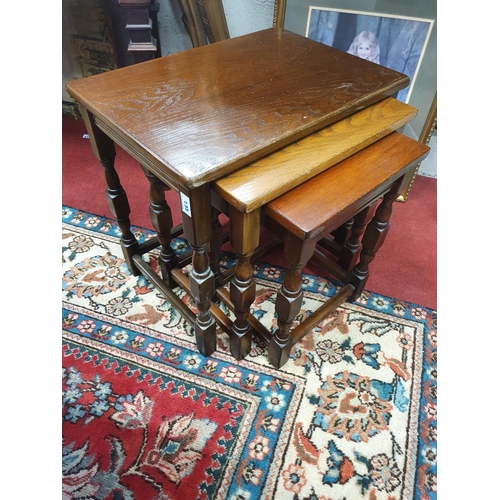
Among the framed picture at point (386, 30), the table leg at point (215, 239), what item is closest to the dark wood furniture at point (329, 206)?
the table leg at point (215, 239)

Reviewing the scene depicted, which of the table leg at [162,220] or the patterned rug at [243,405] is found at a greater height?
the table leg at [162,220]

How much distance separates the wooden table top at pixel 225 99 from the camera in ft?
2.31

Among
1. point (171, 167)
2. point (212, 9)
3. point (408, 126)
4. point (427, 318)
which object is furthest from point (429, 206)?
point (171, 167)

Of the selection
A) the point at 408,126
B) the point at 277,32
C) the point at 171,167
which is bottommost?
the point at 408,126

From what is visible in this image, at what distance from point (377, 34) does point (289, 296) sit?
1076 millimetres

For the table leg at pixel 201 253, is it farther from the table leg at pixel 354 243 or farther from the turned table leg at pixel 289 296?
the table leg at pixel 354 243

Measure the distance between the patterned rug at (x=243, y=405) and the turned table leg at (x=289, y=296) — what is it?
0.28 ft

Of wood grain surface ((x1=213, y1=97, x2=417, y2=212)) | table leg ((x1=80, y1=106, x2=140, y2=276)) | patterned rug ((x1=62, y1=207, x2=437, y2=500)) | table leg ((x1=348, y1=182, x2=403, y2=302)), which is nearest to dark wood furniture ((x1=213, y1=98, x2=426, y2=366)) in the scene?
wood grain surface ((x1=213, y1=97, x2=417, y2=212))

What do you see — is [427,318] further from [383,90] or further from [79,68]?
[79,68]

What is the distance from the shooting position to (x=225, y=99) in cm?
84

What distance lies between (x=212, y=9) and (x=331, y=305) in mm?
1183

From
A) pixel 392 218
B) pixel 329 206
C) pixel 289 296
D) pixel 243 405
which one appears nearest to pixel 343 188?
pixel 329 206

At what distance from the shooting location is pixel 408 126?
149 centimetres

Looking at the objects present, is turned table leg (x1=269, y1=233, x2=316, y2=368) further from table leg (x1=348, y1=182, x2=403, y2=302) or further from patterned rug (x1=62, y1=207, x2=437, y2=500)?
table leg (x1=348, y1=182, x2=403, y2=302)
